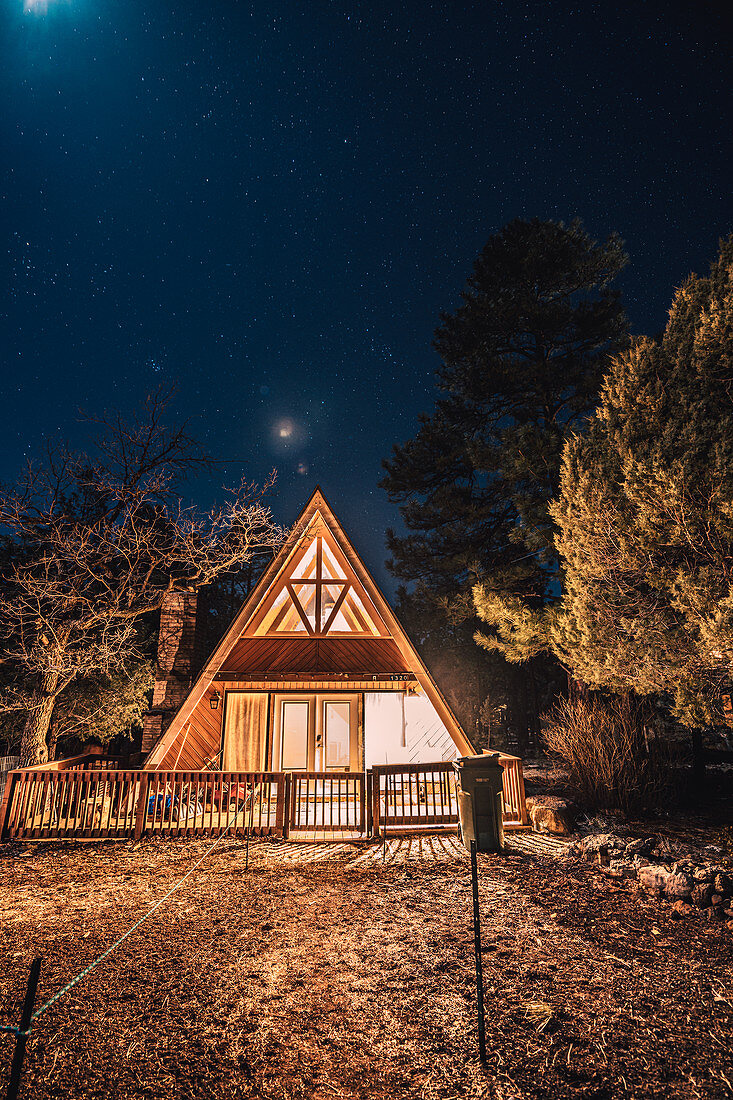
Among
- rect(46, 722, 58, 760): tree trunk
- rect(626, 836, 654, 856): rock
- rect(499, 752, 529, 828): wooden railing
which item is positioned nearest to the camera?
rect(626, 836, 654, 856): rock

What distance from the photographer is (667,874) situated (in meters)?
5.96

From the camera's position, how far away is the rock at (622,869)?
643cm

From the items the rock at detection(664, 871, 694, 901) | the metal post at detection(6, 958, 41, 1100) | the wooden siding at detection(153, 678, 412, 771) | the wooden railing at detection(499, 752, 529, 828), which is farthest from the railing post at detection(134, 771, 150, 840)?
the rock at detection(664, 871, 694, 901)

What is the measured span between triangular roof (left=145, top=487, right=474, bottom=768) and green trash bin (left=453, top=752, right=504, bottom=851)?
377 cm

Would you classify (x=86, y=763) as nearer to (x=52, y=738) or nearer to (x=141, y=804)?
(x=52, y=738)

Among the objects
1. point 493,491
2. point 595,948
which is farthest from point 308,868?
point 493,491

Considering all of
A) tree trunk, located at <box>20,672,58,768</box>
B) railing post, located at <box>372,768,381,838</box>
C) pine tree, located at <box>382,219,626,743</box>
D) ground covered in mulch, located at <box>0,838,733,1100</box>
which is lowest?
ground covered in mulch, located at <box>0,838,733,1100</box>

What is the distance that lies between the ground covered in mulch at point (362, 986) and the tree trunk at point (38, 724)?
4.00 m

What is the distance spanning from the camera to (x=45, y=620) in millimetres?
9977

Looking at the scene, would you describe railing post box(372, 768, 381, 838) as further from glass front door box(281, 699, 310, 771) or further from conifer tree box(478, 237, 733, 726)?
conifer tree box(478, 237, 733, 726)

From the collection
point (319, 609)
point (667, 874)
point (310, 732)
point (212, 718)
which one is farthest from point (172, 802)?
point (667, 874)

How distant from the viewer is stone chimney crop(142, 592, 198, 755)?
40.9 feet

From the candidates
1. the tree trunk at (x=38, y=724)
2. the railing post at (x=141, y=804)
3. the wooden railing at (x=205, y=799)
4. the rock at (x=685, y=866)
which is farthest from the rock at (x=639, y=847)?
the tree trunk at (x=38, y=724)

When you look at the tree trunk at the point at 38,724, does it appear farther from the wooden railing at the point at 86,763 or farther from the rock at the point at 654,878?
the rock at the point at 654,878
